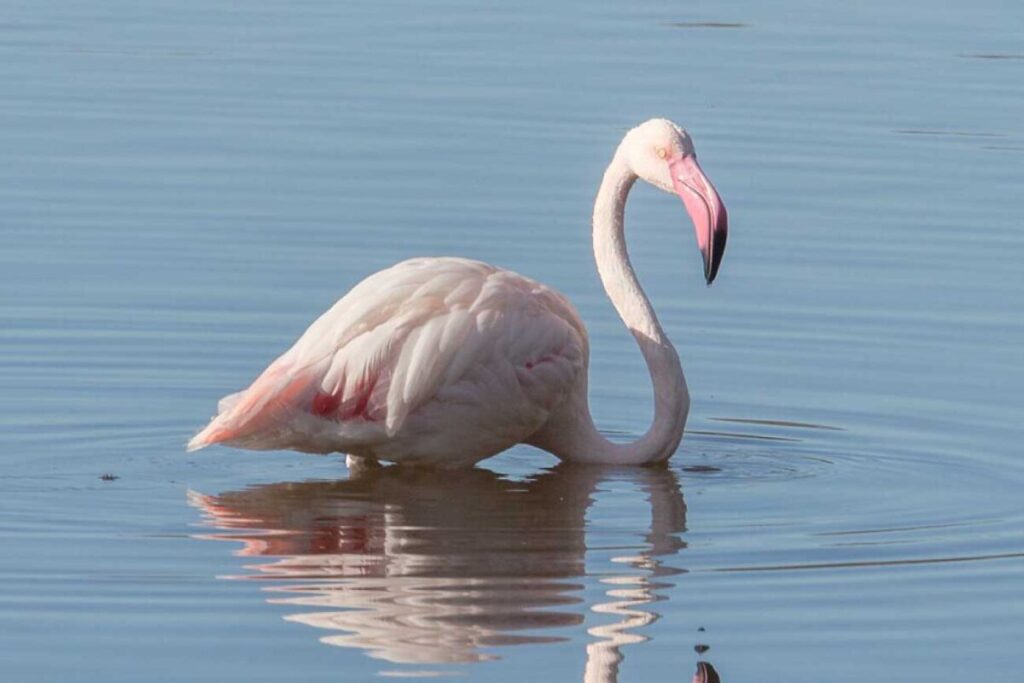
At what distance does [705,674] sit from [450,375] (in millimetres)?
2321

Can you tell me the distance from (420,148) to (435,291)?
4.72 metres

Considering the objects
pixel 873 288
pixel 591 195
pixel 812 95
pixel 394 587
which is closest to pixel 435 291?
pixel 394 587

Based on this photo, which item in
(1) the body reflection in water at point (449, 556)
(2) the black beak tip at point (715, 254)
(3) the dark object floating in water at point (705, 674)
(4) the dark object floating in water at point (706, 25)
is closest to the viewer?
(3) the dark object floating in water at point (705, 674)

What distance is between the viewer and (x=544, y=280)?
11086 millimetres

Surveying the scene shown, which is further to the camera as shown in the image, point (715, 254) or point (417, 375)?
point (715, 254)

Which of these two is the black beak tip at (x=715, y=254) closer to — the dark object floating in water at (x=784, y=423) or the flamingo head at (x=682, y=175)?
the flamingo head at (x=682, y=175)

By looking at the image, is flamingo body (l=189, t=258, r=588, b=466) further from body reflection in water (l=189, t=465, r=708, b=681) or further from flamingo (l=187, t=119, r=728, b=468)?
body reflection in water (l=189, t=465, r=708, b=681)

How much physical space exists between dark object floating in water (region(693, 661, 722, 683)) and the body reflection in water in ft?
0.71

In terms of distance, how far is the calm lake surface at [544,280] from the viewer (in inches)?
267

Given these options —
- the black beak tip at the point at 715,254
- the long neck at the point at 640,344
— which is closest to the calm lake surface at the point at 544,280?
the long neck at the point at 640,344

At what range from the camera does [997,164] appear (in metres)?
13.2

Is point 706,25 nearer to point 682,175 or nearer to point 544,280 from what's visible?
point 544,280

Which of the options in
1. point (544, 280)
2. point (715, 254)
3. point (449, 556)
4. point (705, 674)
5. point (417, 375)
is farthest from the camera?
point (544, 280)

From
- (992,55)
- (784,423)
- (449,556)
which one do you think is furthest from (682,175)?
(992,55)
